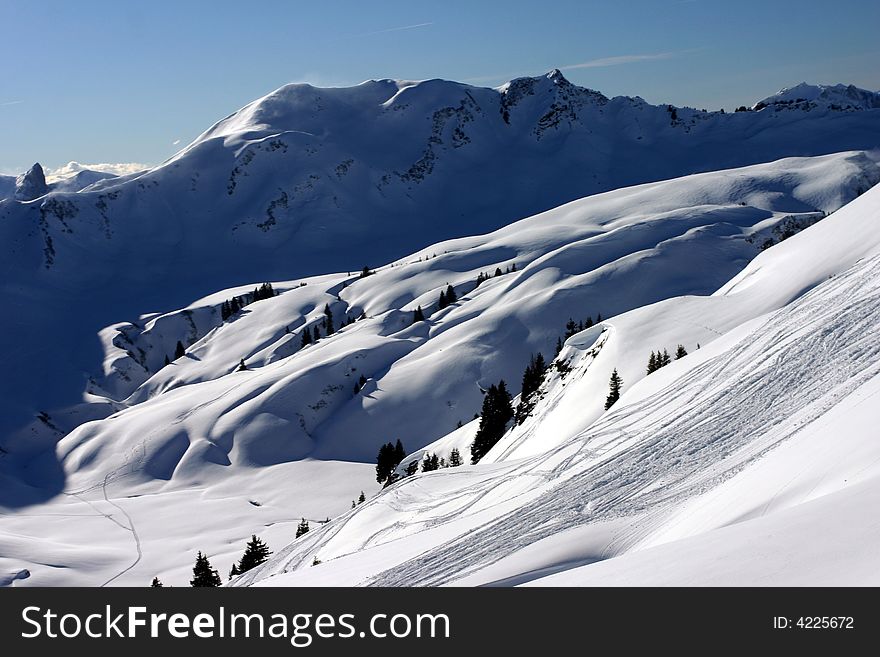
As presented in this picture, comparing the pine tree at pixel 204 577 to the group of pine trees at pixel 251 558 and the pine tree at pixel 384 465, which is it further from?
the pine tree at pixel 384 465

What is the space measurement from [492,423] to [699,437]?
32016mm

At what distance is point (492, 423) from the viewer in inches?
1906

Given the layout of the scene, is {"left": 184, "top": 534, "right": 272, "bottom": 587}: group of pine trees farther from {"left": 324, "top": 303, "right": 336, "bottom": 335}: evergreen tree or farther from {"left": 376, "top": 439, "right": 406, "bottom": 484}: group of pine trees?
{"left": 324, "top": 303, "right": 336, "bottom": 335}: evergreen tree

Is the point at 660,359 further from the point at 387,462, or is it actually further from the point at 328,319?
the point at 328,319

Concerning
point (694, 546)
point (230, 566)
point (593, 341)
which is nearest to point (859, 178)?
point (593, 341)

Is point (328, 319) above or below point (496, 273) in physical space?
below

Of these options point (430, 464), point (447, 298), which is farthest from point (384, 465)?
point (447, 298)

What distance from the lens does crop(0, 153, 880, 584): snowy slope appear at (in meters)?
42.9

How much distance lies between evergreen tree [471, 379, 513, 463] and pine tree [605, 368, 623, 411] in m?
12.6

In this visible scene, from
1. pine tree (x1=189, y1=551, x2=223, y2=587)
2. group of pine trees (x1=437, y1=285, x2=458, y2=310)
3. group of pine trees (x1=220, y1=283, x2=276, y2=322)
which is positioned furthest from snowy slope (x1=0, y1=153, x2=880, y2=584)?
pine tree (x1=189, y1=551, x2=223, y2=587)

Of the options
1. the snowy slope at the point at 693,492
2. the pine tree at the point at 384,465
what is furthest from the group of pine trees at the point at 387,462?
the snowy slope at the point at 693,492
